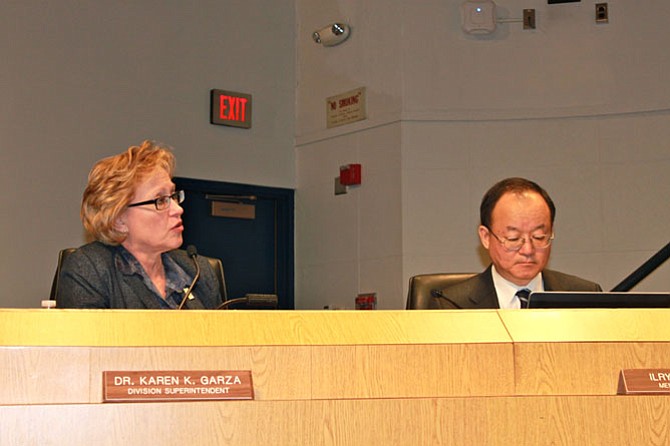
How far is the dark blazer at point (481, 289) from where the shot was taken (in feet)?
10.1

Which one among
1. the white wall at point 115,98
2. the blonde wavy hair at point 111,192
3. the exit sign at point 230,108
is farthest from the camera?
the exit sign at point 230,108

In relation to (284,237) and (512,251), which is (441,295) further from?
(284,237)

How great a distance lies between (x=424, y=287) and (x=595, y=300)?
1.02 m

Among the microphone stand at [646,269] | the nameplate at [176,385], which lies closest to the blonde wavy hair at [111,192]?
the nameplate at [176,385]

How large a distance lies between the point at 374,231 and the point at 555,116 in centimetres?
117

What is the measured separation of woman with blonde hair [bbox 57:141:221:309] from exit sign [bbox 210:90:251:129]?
2804 millimetres

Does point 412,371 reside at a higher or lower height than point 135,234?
lower

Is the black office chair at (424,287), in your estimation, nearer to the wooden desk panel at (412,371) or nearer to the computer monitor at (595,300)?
the computer monitor at (595,300)

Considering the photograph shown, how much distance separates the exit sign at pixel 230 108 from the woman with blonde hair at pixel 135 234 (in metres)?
2.80

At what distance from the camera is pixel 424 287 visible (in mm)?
3168

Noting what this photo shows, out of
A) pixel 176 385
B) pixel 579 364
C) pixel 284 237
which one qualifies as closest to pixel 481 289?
pixel 579 364

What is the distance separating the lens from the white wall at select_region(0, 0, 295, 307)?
5125mm

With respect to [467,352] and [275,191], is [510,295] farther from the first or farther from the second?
[275,191]

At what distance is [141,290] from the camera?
2.84m
